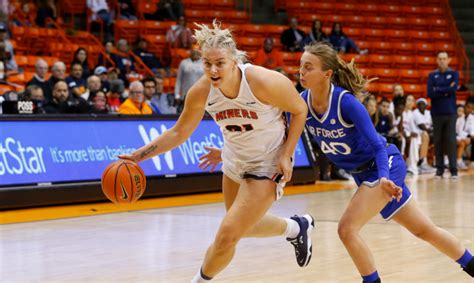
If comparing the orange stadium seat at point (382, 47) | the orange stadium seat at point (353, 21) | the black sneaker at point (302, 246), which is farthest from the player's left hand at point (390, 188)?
the orange stadium seat at point (353, 21)

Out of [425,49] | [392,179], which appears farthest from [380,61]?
[392,179]

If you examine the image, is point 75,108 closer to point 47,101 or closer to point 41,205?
point 47,101

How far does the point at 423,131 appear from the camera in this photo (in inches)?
687

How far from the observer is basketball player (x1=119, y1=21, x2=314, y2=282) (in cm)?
507

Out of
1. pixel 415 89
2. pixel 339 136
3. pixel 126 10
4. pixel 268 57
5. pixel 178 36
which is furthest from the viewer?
pixel 415 89

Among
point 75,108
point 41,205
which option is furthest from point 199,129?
point 41,205

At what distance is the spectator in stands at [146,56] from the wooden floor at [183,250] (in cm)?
740

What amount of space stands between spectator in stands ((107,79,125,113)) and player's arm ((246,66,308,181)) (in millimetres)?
8383

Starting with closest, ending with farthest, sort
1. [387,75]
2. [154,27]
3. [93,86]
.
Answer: [93,86] < [154,27] < [387,75]

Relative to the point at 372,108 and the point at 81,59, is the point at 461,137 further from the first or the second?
the point at 81,59

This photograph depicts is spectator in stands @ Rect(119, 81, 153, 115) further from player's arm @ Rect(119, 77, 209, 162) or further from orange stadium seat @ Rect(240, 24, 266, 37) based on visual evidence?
orange stadium seat @ Rect(240, 24, 266, 37)

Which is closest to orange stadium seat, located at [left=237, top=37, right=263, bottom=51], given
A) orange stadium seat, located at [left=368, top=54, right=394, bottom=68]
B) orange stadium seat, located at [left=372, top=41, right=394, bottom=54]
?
orange stadium seat, located at [left=368, top=54, right=394, bottom=68]

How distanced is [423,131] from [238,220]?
510 inches

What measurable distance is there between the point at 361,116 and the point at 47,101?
25.2 ft
